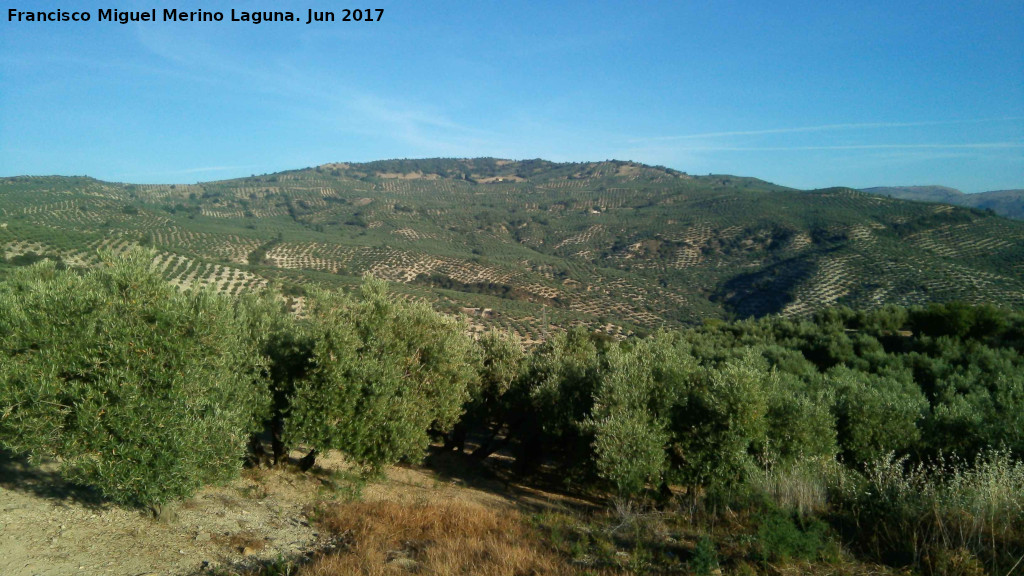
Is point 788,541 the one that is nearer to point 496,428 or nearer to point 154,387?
point 154,387

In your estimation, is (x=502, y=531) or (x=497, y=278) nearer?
(x=502, y=531)

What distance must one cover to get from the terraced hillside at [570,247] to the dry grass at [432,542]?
16.6 m

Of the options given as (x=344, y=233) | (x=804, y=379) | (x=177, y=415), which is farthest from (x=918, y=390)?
(x=344, y=233)

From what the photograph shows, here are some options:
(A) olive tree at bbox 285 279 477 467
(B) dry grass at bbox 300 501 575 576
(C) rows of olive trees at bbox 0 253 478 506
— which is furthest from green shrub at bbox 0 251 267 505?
(B) dry grass at bbox 300 501 575 576

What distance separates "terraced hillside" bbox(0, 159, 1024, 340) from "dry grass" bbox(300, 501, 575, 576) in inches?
653

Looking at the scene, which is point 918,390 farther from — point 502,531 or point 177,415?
point 177,415

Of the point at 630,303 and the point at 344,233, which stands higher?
the point at 344,233

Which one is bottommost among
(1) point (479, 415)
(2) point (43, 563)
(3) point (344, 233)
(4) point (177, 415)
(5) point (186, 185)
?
(1) point (479, 415)

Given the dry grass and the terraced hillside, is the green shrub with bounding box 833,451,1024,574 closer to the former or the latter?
the dry grass

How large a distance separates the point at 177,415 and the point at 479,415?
1159 cm

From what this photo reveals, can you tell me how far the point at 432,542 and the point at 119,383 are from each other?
548cm

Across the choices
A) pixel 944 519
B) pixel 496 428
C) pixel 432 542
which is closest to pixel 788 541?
pixel 944 519

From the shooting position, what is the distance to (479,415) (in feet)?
60.6

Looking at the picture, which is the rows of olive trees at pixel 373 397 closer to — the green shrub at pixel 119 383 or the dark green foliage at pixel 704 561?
the green shrub at pixel 119 383
